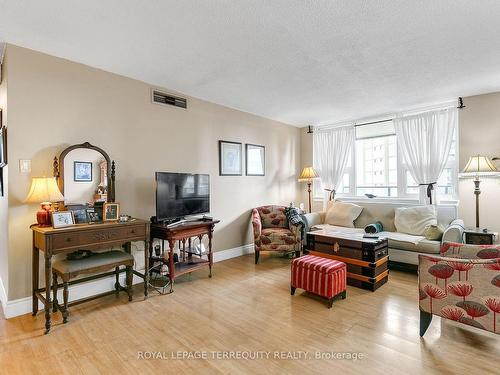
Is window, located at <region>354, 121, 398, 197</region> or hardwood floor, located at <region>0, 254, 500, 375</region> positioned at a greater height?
window, located at <region>354, 121, 398, 197</region>

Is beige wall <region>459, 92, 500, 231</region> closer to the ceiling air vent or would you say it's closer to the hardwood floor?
the hardwood floor

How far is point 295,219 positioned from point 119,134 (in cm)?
283

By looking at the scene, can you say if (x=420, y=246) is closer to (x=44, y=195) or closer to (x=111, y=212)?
(x=111, y=212)

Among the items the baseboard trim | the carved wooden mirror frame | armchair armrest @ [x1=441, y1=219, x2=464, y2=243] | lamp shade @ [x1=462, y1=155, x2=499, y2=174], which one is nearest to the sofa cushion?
armchair armrest @ [x1=441, y1=219, x2=464, y2=243]

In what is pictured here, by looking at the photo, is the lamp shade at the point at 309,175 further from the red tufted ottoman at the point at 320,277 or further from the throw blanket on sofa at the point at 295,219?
the red tufted ottoman at the point at 320,277

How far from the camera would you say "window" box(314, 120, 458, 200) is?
4.32m

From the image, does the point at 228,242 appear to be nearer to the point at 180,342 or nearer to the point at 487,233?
the point at 180,342

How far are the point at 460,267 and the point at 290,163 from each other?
408 centimetres

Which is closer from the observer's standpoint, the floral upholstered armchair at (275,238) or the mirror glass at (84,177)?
the mirror glass at (84,177)

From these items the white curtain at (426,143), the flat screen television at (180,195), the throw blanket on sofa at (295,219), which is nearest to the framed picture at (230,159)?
the flat screen television at (180,195)

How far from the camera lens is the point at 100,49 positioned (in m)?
2.63

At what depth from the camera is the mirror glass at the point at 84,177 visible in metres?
2.80

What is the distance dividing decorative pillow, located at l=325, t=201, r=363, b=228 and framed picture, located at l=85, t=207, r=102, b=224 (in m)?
3.70

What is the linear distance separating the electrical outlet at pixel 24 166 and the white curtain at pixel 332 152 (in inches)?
189
